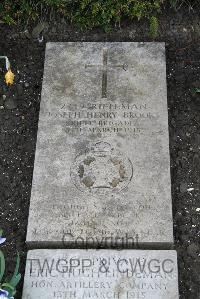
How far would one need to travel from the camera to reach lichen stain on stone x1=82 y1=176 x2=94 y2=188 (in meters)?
3.79

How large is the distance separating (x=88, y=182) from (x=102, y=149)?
274 mm

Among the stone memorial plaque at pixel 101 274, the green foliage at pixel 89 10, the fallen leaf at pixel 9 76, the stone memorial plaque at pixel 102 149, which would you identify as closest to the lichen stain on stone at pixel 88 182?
the stone memorial plaque at pixel 102 149

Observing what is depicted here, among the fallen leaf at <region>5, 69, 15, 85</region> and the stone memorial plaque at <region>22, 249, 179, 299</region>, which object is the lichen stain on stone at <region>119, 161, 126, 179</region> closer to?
the stone memorial plaque at <region>22, 249, 179, 299</region>

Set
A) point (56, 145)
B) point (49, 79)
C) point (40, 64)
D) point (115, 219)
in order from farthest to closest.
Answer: point (40, 64), point (49, 79), point (56, 145), point (115, 219)

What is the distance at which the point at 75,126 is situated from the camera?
4.05 metres

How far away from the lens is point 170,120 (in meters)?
4.34

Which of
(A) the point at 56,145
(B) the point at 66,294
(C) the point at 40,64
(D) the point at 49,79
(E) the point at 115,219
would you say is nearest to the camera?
(B) the point at 66,294

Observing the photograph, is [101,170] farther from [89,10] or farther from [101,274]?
[89,10]

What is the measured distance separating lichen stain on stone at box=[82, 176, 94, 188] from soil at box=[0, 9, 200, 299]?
1.64 ft

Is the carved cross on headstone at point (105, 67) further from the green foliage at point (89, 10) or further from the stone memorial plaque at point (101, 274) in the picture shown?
the stone memorial plaque at point (101, 274)

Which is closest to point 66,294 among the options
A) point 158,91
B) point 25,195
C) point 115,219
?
point 115,219

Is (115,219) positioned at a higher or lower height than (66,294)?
higher

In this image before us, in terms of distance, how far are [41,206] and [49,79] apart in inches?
42.3

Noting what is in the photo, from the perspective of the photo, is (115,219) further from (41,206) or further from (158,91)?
(158,91)
